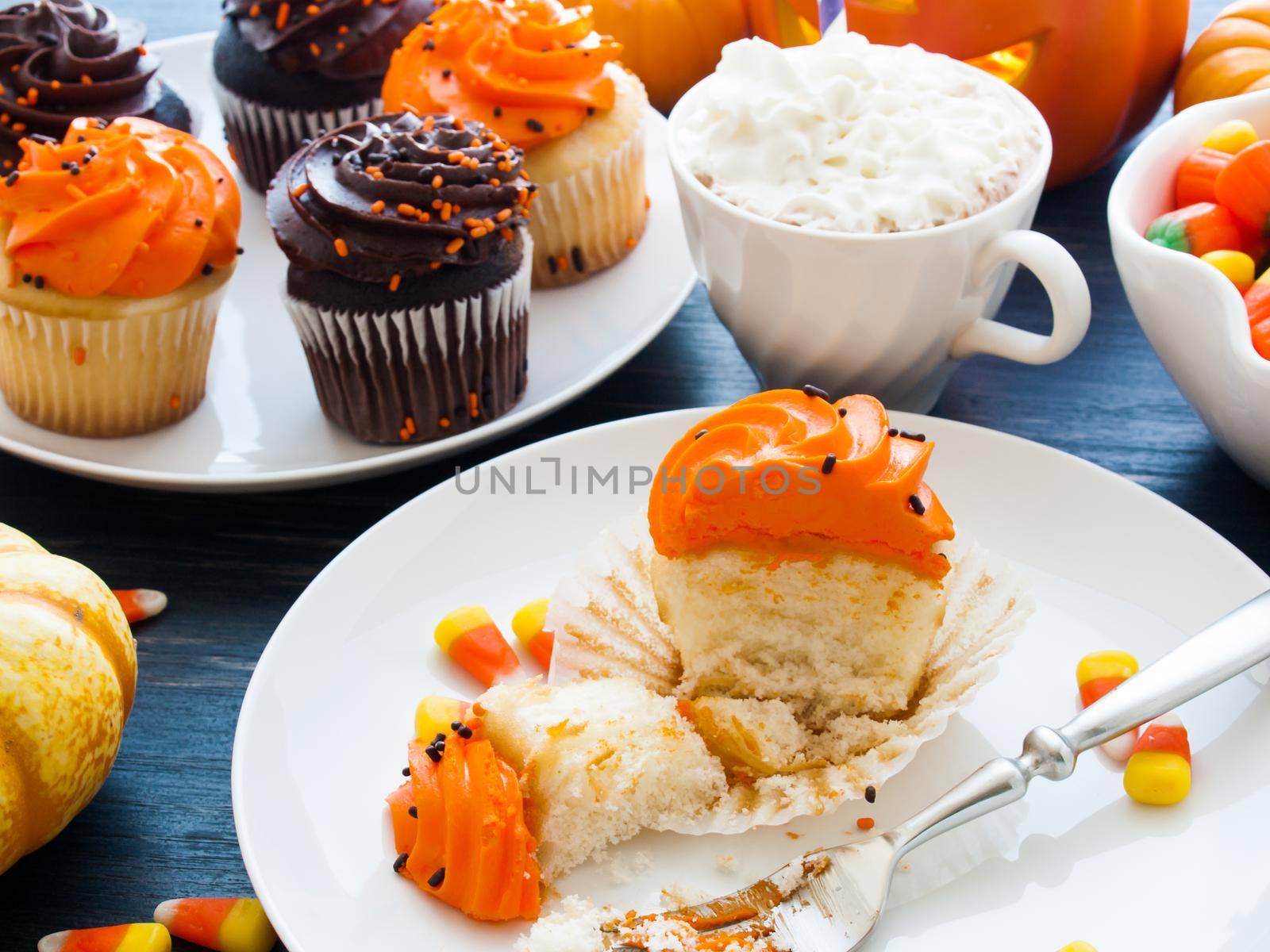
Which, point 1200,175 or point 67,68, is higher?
point 1200,175

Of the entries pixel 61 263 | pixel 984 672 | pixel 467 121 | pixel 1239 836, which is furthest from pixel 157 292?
pixel 1239 836

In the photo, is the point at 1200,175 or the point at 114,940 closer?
the point at 114,940

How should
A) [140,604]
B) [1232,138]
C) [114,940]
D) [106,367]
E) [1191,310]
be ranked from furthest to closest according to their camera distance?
1. [106,367]
2. [1232,138]
3. [140,604]
4. [1191,310]
5. [114,940]

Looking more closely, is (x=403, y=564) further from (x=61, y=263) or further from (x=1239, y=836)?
(x=1239, y=836)

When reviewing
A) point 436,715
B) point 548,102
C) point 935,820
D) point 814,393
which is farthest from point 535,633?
point 548,102

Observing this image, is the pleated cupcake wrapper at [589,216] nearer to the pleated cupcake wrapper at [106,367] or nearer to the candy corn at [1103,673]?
the pleated cupcake wrapper at [106,367]

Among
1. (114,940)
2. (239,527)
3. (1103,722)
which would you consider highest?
(1103,722)

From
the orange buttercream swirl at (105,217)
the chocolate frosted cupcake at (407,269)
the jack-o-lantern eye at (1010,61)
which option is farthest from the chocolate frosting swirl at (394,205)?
the jack-o-lantern eye at (1010,61)

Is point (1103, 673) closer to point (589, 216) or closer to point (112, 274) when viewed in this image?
point (589, 216)
